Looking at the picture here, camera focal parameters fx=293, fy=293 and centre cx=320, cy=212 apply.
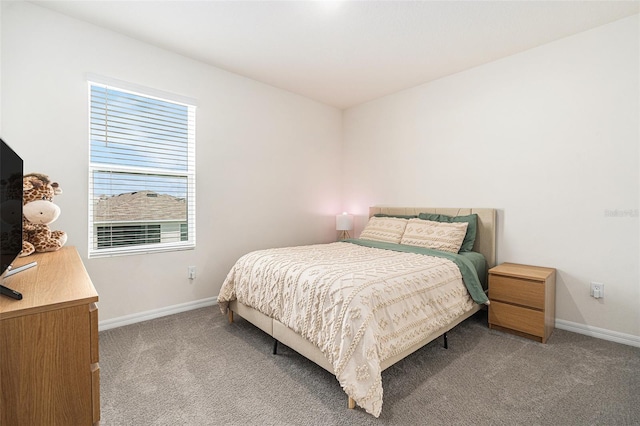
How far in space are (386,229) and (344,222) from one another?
88 centimetres

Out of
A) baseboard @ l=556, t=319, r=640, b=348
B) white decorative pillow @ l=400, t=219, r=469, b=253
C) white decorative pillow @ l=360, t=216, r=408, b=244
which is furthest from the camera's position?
white decorative pillow @ l=360, t=216, r=408, b=244

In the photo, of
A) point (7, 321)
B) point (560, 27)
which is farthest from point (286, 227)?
point (560, 27)

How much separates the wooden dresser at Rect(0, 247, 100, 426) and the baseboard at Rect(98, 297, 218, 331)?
Result: 1.91 m

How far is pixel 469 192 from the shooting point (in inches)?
131

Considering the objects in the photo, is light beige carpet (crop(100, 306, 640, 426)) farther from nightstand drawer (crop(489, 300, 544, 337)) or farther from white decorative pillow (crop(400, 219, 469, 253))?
white decorative pillow (crop(400, 219, 469, 253))

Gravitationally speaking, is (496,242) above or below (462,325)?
above

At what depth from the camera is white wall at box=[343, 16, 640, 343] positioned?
2.43 m

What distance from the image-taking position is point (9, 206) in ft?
3.97

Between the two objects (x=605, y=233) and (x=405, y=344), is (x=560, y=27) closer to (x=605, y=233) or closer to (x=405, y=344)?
(x=605, y=233)

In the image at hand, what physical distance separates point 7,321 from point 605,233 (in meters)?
3.75

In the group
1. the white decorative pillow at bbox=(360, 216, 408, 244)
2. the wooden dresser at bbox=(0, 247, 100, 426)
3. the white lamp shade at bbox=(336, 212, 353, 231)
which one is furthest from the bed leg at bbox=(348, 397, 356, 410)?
the white lamp shade at bbox=(336, 212, 353, 231)

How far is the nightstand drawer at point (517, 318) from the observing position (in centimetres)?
242

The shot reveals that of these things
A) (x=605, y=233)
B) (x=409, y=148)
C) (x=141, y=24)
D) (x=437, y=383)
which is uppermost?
(x=141, y=24)

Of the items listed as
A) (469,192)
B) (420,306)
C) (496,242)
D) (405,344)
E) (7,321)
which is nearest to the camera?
(7,321)
